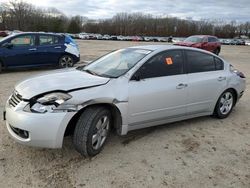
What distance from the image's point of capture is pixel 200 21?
112688 mm

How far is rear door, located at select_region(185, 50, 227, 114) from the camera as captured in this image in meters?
4.88

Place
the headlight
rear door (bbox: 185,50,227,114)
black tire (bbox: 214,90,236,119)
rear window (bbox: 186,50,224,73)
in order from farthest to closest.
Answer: black tire (bbox: 214,90,236,119) → rear window (bbox: 186,50,224,73) → rear door (bbox: 185,50,227,114) → the headlight

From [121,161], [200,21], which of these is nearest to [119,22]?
[200,21]

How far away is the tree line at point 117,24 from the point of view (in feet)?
266

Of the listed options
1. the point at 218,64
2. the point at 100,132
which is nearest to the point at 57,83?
the point at 100,132

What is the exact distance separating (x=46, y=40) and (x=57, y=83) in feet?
24.9

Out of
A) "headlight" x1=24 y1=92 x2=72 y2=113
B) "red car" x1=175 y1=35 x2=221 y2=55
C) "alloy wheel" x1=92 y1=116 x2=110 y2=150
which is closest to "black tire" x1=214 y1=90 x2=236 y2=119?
"alloy wheel" x1=92 y1=116 x2=110 y2=150

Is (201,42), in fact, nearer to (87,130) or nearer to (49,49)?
(49,49)

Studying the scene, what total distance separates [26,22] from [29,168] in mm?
85937

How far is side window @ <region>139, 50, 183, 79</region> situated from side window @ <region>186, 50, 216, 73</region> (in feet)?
0.77

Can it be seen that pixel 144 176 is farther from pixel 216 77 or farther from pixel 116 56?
pixel 216 77

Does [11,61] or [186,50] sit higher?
[186,50]

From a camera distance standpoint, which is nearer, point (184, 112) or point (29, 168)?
point (29, 168)

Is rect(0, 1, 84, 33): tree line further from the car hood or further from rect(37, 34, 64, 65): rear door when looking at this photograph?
the car hood
